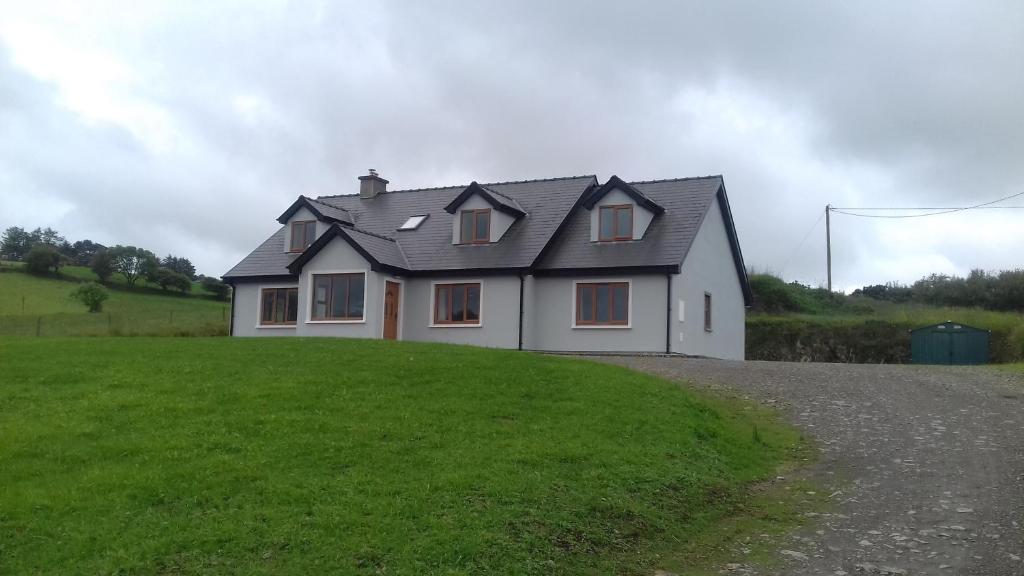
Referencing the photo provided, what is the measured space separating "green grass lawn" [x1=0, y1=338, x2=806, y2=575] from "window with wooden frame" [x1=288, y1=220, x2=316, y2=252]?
18.1 meters

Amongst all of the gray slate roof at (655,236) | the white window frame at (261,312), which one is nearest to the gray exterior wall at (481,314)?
the gray slate roof at (655,236)

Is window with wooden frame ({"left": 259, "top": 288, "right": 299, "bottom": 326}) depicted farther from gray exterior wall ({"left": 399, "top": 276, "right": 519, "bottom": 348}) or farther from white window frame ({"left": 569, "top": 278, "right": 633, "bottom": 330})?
white window frame ({"left": 569, "top": 278, "right": 633, "bottom": 330})

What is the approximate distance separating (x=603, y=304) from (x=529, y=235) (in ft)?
14.1

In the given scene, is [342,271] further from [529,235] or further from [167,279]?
[167,279]

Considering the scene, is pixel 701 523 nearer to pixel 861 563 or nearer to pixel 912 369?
pixel 861 563

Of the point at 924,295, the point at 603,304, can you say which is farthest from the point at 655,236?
the point at 924,295

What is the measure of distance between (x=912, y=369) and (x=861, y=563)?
15182mm

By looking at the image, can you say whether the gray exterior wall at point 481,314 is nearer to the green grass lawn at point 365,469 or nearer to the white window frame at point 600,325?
the white window frame at point 600,325

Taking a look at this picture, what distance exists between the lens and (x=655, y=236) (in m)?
30.4

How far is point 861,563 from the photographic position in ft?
29.6

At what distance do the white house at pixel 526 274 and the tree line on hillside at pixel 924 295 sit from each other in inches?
439

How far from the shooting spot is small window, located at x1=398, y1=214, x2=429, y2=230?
3553 cm

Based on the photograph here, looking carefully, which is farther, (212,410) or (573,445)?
(212,410)

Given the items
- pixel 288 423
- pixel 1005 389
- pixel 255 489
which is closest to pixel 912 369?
pixel 1005 389
